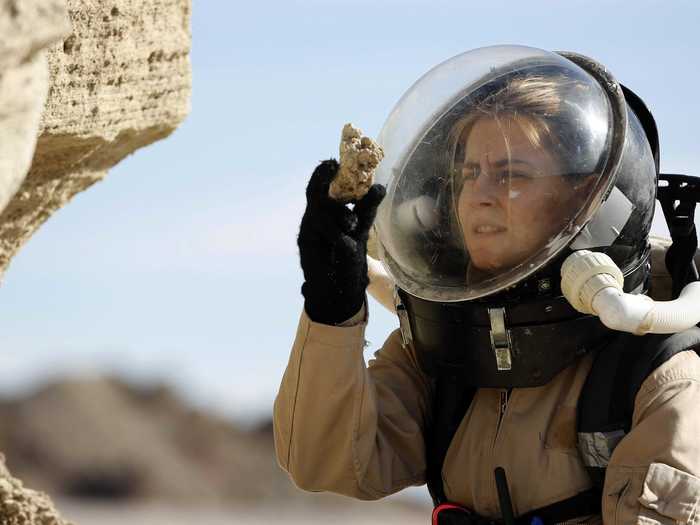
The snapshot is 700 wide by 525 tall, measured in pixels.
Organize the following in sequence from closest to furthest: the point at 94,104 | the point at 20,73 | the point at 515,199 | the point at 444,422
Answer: the point at 20,73 < the point at 515,199 < the point at 444,422 < the point at 94,104

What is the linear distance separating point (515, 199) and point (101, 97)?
3.67 feet

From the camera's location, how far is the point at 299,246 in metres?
2.73

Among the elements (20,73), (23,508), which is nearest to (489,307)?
(23,508)

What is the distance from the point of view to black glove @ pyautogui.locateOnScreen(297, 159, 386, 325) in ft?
8.72

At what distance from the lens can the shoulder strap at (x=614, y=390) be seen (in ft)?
8.87

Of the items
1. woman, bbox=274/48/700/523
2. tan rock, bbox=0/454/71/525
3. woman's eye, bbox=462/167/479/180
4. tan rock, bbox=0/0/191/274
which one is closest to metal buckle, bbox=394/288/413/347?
woman, bbox=274/48/700/523

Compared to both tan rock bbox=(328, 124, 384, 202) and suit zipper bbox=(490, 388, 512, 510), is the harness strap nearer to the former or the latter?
suit zipper bbox=(490, 388, 512, 510)

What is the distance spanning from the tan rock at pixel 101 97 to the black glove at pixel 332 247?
2.58ft

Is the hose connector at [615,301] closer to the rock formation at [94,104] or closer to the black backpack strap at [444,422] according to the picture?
the black backpack strap at [444,422]

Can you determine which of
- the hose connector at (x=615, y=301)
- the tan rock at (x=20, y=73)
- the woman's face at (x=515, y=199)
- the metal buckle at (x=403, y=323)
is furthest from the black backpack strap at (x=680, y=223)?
the tan rock at (x=20, y=73)

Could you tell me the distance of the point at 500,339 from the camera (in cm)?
289

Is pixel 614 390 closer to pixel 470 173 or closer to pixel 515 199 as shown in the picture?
pixel 515 199

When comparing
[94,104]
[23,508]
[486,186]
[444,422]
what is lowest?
[23,508]

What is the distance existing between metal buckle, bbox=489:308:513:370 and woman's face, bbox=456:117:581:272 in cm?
11
